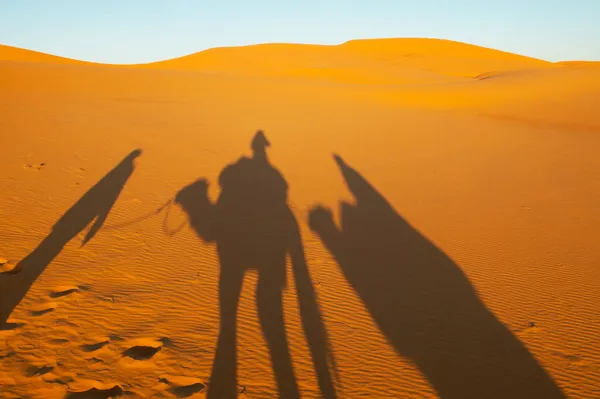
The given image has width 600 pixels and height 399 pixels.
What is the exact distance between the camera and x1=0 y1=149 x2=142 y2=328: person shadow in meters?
4.62

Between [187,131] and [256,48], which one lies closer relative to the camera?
[187,131]

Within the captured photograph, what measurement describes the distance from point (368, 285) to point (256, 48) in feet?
192

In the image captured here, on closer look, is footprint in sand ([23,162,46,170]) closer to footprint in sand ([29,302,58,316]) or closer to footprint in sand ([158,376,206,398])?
footprint in sand ([29,302,58,316])

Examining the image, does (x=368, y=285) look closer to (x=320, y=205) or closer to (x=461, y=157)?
(x=320, y=205)

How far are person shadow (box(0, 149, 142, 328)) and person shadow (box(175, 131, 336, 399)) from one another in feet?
4.75

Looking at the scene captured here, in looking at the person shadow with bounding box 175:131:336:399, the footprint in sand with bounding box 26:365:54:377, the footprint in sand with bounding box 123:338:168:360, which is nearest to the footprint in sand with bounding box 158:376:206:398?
the person shadow with bounding box 175:131:336:399

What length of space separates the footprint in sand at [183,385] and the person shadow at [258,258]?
13 centimetres

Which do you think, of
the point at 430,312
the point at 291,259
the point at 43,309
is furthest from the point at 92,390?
the point at 430,312

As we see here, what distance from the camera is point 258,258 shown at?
582 centimetres

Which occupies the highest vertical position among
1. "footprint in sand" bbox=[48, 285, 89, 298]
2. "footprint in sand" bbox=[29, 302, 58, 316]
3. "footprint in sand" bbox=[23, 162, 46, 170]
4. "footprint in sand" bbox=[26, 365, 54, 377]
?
"footprint in sand" bbox=[23, 162, 46, 170]

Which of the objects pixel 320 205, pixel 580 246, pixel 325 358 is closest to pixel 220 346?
pixel 325 358

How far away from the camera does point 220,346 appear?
4.05m

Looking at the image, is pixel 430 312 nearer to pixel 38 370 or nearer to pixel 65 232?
pixel 38 370

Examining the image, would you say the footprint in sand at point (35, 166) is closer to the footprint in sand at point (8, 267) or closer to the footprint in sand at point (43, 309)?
the footprint in sand at point (8, 267)
